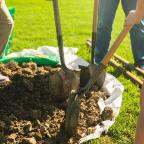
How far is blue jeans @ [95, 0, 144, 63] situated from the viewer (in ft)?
15.4

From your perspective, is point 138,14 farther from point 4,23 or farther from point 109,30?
point 109,30

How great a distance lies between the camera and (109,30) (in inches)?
191

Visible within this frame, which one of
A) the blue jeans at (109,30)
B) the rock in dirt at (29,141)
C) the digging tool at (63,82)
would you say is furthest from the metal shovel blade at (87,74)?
the rock in dirt at (29,141)

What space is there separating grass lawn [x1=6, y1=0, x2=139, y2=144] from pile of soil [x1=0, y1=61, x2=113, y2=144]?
196mm

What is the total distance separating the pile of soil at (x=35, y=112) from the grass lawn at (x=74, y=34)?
0.20 meters

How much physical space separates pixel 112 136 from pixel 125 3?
5.80 ft

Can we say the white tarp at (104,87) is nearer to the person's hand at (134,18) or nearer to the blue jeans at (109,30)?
the blue jeans at (109,30)

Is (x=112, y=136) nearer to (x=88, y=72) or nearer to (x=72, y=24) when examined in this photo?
(x=88, y=72)

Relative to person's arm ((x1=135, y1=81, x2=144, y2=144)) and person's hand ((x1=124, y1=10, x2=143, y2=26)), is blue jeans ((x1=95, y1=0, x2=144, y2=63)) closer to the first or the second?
person's hand ((x1=124, y1=10, x2=143, y2=26))

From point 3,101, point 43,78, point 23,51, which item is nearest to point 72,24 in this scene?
point 23,51

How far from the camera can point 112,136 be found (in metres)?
3.55

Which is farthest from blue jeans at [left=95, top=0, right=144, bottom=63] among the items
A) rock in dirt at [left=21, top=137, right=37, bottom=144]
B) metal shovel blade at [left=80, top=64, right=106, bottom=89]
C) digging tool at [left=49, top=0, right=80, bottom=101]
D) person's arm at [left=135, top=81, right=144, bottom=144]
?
person's arm at [left=135, top=81, right=144, bottom=144]

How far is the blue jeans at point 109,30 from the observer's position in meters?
4.69

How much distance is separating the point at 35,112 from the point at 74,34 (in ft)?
9.64
